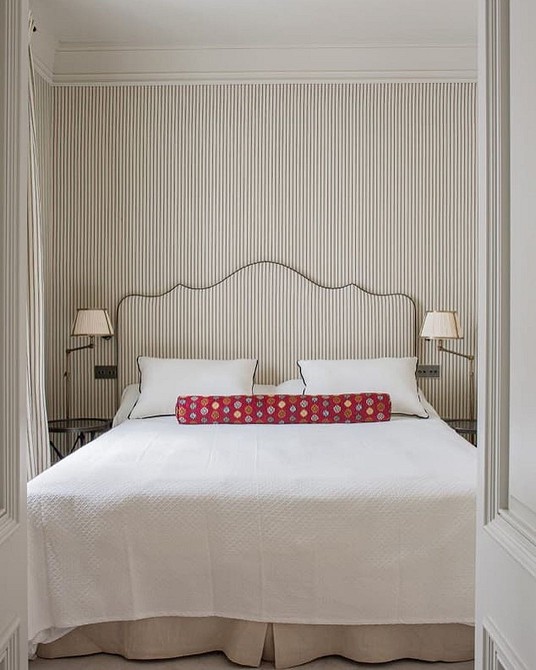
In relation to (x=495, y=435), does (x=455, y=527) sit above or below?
below

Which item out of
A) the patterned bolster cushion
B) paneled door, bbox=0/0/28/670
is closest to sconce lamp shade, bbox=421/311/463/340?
the patterned bolster cushion

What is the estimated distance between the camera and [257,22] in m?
4.05

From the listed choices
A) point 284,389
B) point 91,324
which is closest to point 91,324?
point 91,324

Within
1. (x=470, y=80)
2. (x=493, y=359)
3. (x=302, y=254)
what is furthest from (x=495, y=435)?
(x=470, y=80)

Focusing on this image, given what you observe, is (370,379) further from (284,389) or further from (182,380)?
(182,380)

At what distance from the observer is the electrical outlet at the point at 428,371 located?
14.6 ft

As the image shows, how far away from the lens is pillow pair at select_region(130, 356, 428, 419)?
396 centimetres

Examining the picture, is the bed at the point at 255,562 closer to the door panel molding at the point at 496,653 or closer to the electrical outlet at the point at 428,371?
the door panel molding at the point at 496,653

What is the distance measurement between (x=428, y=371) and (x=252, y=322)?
1.13 meters

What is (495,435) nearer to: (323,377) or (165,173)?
(323,377)

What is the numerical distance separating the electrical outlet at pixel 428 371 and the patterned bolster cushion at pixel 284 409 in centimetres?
70

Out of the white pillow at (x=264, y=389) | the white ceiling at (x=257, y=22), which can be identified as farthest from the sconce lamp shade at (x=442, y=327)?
the white ceiling at (x=257, y=22)

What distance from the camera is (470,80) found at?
441 centimetres

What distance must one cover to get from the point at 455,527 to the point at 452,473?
26 centimetres
